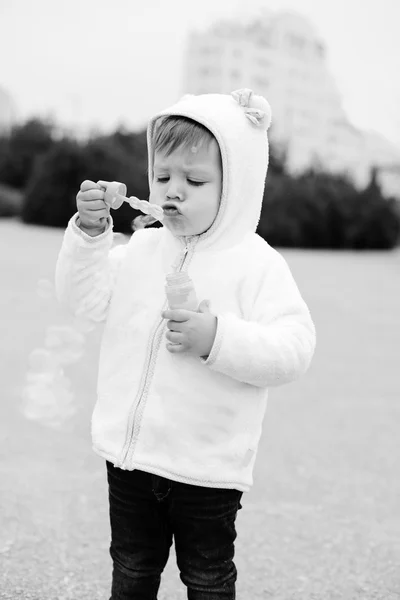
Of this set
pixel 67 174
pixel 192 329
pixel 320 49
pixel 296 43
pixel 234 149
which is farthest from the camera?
pixel 320 49

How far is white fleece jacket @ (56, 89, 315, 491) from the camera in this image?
1.45 meters

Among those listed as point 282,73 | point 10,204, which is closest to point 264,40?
point 282,73

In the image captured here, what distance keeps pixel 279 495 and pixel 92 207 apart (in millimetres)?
1566

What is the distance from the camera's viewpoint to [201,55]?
134 ft

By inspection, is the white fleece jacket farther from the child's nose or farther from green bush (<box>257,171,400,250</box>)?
green bush (<box>257,171,400,250</box>)

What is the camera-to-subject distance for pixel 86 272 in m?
1.56

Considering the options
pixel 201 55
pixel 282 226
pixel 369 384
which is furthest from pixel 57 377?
pixel 201 55

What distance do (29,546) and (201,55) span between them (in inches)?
1606

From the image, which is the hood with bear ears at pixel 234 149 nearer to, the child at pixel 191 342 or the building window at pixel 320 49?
the child at pixel 191 342

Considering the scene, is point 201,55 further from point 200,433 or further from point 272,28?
point 200,433

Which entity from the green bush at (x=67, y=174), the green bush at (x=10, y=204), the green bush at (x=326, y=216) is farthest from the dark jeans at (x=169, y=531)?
the green bush at (x=10, y=204)

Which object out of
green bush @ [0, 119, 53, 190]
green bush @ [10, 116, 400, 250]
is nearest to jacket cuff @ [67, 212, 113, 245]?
green bush @ [10, 116, 400, 250]

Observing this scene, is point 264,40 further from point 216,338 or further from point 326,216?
point 216,338

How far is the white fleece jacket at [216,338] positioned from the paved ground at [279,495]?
0.70 m
